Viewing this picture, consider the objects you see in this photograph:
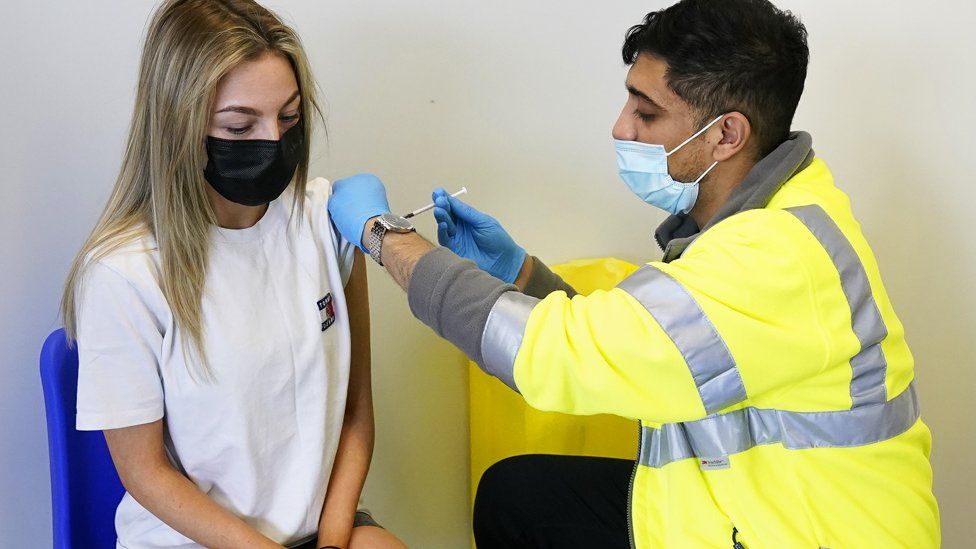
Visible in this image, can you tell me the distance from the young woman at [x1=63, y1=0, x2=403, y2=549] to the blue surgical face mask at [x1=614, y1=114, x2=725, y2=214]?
1.79 ft

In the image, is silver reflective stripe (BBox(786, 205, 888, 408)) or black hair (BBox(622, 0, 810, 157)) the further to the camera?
black hair (BBox(622, 0, 810, 157))

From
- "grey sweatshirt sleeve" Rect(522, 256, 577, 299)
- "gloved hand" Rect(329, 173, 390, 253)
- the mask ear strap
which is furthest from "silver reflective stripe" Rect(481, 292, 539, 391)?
"grey sweatshirt sleeve" Rect(522, 256, 577, 299)

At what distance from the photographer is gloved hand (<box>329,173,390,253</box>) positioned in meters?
1.40

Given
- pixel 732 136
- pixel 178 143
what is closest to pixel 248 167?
pixel 178 143

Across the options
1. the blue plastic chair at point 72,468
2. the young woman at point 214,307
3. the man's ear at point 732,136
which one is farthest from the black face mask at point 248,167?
the man's ear at point 732,136

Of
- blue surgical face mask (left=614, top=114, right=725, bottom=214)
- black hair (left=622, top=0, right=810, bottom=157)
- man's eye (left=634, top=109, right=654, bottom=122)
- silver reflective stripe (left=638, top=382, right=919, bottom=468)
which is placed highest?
black hair (left=622, top=0, right=810, bottom=157)

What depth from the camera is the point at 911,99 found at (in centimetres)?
171

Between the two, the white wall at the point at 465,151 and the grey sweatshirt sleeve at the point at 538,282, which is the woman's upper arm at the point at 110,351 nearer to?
the white wall at the point at 465,151

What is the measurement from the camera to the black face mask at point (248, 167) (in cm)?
125

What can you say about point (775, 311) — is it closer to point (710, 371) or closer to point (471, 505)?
point (710, 371)

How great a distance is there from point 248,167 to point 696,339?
69cm

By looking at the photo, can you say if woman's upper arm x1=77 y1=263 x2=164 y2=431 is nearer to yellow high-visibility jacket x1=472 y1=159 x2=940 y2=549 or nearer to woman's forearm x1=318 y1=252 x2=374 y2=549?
woman's forearm x1=318 y1=252 x2=374 y2=549

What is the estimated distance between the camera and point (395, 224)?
1.39m

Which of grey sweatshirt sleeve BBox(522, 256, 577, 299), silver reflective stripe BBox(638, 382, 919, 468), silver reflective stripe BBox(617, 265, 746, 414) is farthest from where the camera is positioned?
grey sweatshirt sleeve BBox(522, 256, 577, 299)
